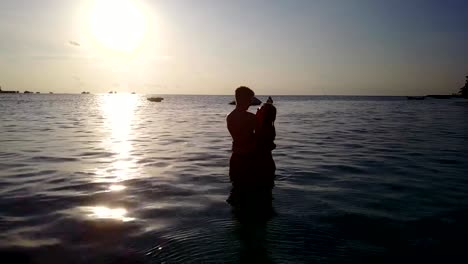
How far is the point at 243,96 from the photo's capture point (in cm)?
783

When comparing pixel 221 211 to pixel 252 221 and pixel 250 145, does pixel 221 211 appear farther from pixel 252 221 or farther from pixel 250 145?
pixel 250 145

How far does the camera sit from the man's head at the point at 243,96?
7.82 metres

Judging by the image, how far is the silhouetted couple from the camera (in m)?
8.05

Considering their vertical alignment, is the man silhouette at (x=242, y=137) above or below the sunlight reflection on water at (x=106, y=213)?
above

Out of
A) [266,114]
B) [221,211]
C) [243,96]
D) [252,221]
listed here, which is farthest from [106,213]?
[266,114]

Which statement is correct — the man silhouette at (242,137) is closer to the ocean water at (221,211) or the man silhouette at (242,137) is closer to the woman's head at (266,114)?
the woman's head at (266,114)

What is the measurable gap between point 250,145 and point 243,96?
114cm

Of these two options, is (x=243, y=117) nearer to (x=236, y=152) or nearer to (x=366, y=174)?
(x=236, y=152)

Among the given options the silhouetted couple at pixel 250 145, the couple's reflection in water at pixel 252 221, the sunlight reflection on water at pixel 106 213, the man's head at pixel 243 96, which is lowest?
the sunlight reflection on water at pixel 106 213

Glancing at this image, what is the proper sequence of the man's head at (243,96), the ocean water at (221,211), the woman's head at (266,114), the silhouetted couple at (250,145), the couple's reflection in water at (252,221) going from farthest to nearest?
the woman's head at (266,114)
the silhouetted couple at (250,145)
the man's head at (243,96)
the ocean water at (221,211)
the couple's reflection in water at (252,221)

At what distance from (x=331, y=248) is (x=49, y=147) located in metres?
16.1

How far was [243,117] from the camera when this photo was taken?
804 centimetres

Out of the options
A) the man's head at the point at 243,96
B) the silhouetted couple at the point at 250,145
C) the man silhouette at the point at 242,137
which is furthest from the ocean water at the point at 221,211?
the man's head at the point at 243,96

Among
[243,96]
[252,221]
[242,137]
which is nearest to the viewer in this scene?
[252,221]
